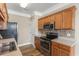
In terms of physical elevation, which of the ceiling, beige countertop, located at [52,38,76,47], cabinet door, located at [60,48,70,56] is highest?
the ceiling

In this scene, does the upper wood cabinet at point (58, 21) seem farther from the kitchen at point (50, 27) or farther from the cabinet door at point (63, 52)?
the cabinet door at point (63, 52)

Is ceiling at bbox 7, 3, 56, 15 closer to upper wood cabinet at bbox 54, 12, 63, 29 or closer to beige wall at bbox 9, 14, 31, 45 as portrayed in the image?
beige wall at bbox 9, 14, 31, 45

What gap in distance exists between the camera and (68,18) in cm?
164

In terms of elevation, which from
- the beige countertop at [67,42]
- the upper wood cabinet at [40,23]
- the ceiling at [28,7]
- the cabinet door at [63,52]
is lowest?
the cabinet door at [63,52]

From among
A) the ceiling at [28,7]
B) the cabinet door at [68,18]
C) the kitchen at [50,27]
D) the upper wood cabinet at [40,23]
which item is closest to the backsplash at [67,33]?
the kitchen at [50,27]

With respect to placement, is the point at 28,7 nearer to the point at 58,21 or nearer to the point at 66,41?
the point at 58,21

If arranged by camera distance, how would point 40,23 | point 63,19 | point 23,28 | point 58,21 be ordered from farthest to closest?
1. point 40,23
2. point 58,21
3. point 63,19
4. point 23,28

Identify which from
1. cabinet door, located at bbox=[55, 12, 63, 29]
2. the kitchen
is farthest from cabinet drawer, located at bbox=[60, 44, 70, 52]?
cabinet door, located at bbox=[55, 12, 63, 29]

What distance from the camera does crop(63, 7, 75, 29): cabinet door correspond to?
1553 mm

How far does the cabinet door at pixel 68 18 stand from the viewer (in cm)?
155

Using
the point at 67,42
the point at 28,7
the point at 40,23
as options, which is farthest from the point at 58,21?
the point at 28,7

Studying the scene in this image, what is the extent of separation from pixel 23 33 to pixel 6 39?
13.1 inches

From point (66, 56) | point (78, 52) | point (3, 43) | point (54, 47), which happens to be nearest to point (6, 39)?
point (3, 43)

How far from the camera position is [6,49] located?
1.23 metres
